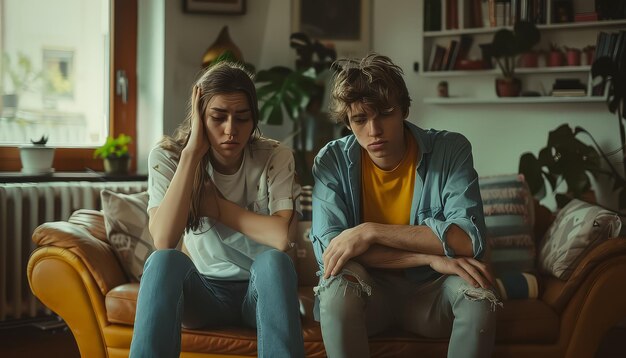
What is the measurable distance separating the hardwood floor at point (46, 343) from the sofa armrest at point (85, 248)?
2.37 feet

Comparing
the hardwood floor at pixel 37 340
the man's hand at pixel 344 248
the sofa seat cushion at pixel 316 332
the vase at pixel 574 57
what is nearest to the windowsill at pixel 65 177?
the hardwood floor at pixel 37 340

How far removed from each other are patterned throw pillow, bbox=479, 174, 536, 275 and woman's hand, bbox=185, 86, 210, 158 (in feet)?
3.62

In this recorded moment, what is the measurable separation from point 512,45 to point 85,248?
2469 millimetres

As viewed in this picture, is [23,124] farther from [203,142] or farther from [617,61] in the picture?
[617,61]

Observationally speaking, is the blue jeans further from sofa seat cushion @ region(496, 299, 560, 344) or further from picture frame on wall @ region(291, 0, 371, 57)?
picture frame on wall @ region(291, 0, 371, 57)

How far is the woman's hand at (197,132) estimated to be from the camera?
217 centimetres

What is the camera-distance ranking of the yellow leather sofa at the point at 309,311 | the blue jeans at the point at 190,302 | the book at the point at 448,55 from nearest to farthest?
the blue jeans at the point at 190,302 → the yellow leather sofa at the point at 309,311 → the book at the point at 448,55

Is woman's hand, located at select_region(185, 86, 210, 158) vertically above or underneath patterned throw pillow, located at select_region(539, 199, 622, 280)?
above

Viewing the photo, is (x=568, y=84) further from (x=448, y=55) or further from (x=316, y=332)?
(x=316, y=332)

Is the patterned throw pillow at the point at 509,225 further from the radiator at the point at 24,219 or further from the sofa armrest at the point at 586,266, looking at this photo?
the radiator at the point at 24,219

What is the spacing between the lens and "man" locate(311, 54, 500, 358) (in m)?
2.00

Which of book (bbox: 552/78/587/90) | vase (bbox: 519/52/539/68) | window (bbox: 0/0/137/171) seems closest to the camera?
window (bbox: 0/0/137/171)

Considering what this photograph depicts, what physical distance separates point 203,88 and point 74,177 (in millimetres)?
1606

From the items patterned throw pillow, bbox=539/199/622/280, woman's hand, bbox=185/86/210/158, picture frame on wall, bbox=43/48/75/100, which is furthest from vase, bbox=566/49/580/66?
picture frame on wall, bbox=43/48/75/100
